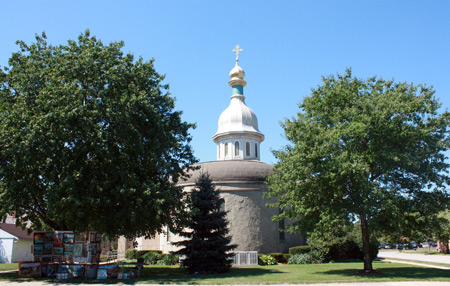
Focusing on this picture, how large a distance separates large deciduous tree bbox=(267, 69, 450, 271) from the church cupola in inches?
752

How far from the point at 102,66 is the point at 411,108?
1460 cm

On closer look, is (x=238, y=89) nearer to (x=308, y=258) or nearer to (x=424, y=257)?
(x=308, y=258)

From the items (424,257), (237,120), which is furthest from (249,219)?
(424,257)

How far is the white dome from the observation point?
39000 mm

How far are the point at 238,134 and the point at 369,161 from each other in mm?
21813

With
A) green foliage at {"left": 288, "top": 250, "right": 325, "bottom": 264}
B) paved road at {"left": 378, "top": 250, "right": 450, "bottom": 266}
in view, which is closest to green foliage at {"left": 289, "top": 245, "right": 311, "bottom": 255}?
green foliage at {"left": 288, "top": 250, "right": 325, "bottom": 264}

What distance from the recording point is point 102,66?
58.6 feet

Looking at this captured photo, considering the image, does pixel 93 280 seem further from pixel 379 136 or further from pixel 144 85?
pixel 379 136

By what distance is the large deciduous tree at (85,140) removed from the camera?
1631 cm

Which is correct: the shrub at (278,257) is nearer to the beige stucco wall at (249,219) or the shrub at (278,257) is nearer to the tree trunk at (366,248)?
the beige stucco wall at (249,219)

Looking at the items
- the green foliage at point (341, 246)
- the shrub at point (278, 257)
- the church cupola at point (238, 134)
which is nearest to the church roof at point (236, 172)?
the shrub at point (278, 257)

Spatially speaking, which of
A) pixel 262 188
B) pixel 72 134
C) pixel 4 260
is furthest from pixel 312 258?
pixel 4 260

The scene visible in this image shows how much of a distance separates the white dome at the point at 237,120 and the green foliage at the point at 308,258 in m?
14.8

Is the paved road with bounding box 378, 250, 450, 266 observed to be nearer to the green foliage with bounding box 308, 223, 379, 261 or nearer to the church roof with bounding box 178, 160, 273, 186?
the green foliage with bounding box 308, 223, 379, 261
